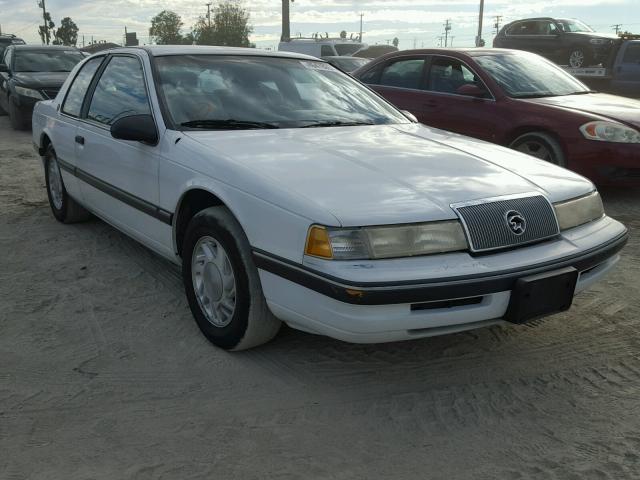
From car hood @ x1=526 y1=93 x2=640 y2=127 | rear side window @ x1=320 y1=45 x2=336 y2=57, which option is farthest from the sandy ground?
rear side window @ x1=320 y1=45 x2=336 y2=57

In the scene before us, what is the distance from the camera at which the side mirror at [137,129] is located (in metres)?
3.37

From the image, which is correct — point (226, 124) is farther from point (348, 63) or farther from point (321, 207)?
point (348, 63)

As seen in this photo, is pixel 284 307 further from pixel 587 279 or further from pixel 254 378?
pixel 587 279

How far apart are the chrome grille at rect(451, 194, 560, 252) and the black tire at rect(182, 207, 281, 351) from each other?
96 centimetres

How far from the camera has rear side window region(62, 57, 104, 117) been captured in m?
4.62

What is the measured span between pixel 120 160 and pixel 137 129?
52 centimetres

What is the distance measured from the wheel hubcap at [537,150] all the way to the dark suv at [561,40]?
11375mm

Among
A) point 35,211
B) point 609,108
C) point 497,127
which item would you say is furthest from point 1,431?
point 609,108

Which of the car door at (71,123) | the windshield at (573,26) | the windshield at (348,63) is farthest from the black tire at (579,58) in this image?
the car door at (71,123)

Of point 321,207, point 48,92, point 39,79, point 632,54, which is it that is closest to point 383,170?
point 321,207

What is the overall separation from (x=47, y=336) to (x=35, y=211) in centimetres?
294

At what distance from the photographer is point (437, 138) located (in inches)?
143

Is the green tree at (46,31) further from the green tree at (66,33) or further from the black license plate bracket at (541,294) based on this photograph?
the black license plate bracket at (541,294)

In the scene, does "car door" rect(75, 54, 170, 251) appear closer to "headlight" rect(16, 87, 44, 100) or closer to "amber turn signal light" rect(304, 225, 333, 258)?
"amber turn signal light" rect(304, 225, 333, 258)
